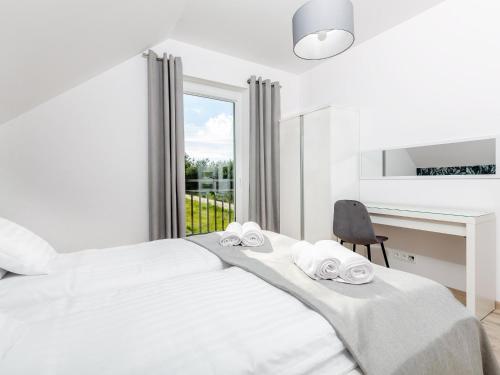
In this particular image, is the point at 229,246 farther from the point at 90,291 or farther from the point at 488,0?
the point at 488,0

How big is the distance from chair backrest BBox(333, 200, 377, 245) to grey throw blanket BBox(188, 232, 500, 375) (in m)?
1.19

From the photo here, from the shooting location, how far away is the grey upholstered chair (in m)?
2.41

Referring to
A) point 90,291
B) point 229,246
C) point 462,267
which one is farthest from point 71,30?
point 462,267

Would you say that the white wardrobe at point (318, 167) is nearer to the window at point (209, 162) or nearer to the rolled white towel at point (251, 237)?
the window at point (209, 162)

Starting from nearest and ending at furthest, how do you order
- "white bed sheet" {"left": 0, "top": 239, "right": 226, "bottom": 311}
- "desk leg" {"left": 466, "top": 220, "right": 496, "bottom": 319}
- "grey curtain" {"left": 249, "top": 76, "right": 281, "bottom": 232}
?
"white bed sheet" {"left": 0, "top": 239, "right": 226, "bottom": 311}, "desk leg" {"left": 466, "top": 220, "right": 496, "bottom": 319}, "grey curtain" {"left": 249, "top": 76, "right": 281, "bottom": 232}

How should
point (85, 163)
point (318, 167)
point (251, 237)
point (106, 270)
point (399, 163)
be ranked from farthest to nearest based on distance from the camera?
point (318, 167) → point (399, 163) → point (85, 163) → point (251, 237) → point (106, 270)

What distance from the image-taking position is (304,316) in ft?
2.96

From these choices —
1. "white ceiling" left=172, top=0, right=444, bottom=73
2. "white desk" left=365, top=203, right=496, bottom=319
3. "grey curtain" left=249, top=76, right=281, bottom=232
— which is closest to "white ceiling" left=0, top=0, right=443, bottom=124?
"white ceiling" left=172, top=0, right=444, bottom=73

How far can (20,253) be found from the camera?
1261 millimetres

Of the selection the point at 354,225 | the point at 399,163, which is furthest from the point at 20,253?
the point at 399,163

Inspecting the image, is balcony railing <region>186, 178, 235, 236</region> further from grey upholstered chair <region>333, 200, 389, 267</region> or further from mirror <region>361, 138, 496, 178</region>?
mirror <region>361, 138, 496, 178</region>

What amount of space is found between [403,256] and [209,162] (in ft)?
7.60

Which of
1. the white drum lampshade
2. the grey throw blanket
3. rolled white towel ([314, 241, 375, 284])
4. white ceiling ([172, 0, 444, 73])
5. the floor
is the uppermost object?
white ceiling ([172, 0, 444, 73])

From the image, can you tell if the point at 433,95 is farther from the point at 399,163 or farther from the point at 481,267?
the point at 481,267
